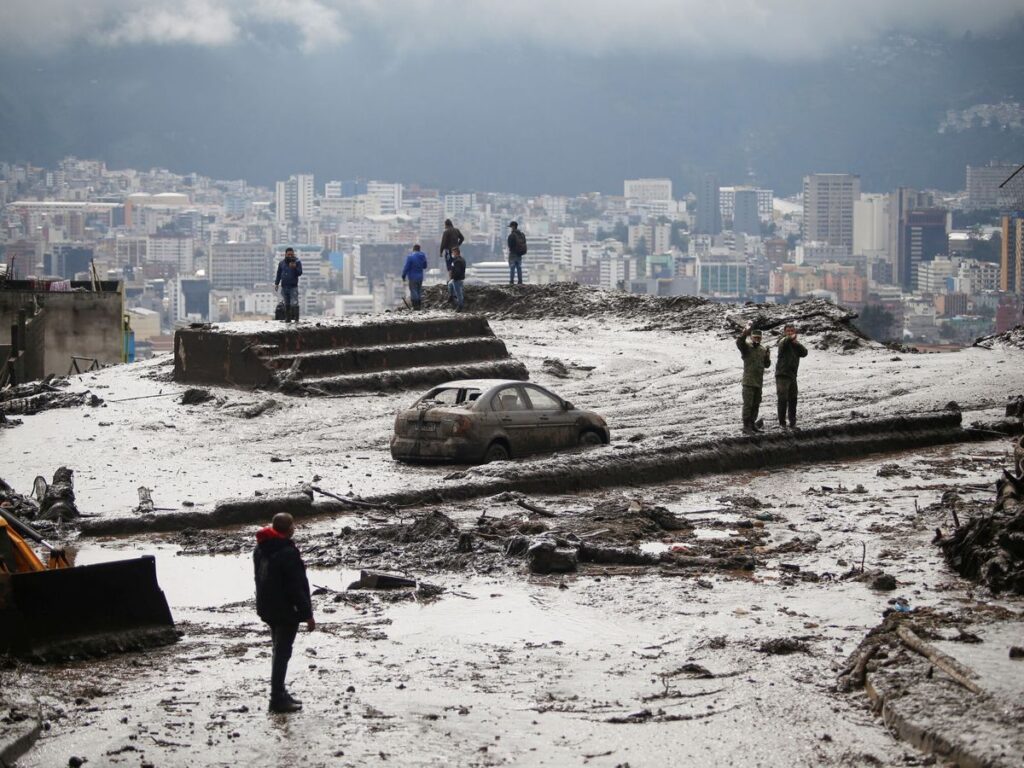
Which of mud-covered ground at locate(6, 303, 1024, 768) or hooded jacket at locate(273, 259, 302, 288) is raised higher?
hooded jacket at locate(273, 259, 302, 288)

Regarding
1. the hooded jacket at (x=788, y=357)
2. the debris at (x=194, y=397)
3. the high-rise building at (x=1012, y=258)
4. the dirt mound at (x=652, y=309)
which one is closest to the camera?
the hooded jacket at (x=788, y=357)

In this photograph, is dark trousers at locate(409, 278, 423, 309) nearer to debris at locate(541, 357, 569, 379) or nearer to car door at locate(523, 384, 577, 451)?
debris at locate(541, 357, 569, 379)

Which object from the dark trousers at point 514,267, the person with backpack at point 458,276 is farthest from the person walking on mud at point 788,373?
the dark trousers at point 514,267

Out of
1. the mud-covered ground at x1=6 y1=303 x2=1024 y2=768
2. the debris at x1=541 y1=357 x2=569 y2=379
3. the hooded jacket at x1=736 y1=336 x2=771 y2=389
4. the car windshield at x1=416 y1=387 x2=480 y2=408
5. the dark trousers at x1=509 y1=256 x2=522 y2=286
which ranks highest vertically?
the dark trousers at x1=509 y1=256 x2=522 y2=286

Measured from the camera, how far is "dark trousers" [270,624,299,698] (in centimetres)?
1060

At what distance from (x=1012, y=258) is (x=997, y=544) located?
7346 inches

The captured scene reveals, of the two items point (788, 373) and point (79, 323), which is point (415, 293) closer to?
point (788, 373)

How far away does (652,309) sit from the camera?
142 ft

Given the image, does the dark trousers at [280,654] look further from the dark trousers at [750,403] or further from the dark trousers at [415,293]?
the dark trousers at [415,293]

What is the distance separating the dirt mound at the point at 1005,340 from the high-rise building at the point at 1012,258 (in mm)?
141405

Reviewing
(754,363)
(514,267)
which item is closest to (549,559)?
(754,363)

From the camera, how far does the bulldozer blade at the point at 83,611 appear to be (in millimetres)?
12008

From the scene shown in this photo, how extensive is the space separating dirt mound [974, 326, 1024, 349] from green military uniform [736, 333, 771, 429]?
1532 centimetres

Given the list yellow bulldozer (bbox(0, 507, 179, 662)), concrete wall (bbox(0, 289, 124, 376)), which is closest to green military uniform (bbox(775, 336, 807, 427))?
yellow bulldozer (bbox(0, 507, 179, 662))
